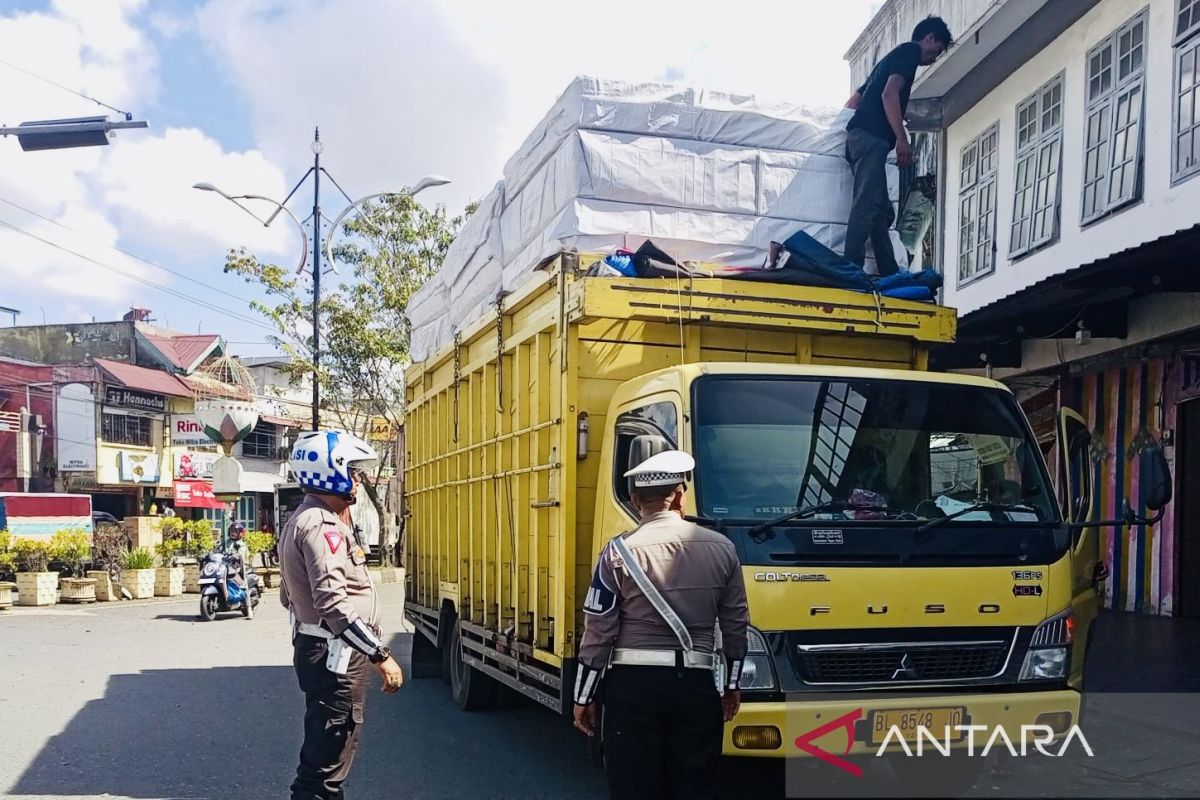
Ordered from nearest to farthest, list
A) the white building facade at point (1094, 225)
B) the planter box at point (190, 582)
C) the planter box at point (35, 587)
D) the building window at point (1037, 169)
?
the white building facade at point (1094, 225) → the building window at point (1037, 169) → the planter box at point (35, 587) → the planter box at point (190, 582)

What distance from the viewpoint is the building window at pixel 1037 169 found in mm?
12648

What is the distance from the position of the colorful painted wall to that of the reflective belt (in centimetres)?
869

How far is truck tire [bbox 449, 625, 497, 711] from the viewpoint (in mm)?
8234

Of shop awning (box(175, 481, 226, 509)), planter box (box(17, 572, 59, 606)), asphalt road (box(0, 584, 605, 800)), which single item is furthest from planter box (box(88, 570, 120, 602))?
shop awning (box(175, 481, 226, 509))

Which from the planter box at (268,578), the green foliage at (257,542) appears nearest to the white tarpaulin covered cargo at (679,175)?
the planter box at (268,578)

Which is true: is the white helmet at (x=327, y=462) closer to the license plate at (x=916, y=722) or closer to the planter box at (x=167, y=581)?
the license plate at (x=916, y=722)

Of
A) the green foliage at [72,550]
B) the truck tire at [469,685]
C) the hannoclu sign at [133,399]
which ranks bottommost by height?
the green foliage at [72,550]

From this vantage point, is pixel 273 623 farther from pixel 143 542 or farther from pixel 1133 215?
pixel 1133 215

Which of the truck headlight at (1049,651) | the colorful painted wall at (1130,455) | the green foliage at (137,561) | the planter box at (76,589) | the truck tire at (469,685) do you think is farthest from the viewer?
the green foliage at (137,561)

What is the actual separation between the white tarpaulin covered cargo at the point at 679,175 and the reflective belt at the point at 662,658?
3018 mm

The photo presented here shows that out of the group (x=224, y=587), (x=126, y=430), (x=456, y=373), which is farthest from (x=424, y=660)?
(x=126, y=430)

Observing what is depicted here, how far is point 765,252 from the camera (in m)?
6.68

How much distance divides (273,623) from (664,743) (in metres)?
13.9

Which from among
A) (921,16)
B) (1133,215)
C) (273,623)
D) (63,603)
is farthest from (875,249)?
(63,603)
